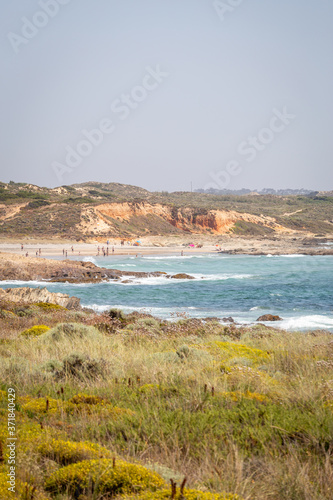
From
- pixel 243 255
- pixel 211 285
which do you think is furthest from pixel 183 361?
pixel 243 255

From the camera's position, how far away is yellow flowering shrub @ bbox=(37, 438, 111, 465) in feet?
9.87

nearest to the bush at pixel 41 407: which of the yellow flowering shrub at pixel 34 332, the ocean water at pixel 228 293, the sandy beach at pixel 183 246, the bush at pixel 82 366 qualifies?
the bush at pixel 82 366

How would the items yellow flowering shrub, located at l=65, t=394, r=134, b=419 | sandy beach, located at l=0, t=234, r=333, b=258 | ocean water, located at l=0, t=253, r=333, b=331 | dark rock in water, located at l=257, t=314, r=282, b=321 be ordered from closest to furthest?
yellow flowering shrub, located at l=65, t=394, r=134, b=419, dark rock in water, located at l=257, t=314, r=282, b=321, ocean water, located at l=0, t=253, r=333, b=331, sandy beach, located at l=0, t=234, r=333, b=258

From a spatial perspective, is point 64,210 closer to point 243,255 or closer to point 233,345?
point 243,255

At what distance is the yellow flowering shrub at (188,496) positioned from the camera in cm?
249

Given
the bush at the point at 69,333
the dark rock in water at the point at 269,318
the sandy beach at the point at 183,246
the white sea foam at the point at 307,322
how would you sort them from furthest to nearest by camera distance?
the sandy beach at the point at 183,246, the dark rock in water at the point at 269,318, the white sea foam at the point at 307,322, the bush at the point at 69,333

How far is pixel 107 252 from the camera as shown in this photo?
57.7m

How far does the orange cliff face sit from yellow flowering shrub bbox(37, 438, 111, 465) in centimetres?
7236

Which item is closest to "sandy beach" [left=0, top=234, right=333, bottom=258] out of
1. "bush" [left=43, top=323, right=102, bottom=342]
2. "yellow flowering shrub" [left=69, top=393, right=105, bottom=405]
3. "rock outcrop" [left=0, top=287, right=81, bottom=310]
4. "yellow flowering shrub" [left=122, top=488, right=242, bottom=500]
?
"rock outcrop" [left=0, top=287, right=81, bottom=310]

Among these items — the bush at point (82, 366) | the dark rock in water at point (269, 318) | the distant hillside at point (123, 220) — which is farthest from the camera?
the distant hillside at point (123, 220)

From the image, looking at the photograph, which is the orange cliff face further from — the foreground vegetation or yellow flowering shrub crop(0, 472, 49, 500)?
yellow flowering shrub crop(0, 472, 49, 500)

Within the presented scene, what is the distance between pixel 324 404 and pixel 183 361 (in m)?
2.42

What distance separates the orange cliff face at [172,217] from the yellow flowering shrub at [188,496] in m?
73.0

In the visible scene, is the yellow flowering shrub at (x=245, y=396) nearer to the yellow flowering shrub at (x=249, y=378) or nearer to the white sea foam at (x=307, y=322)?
the yellow flowering shrub at (x=249, y=378)
